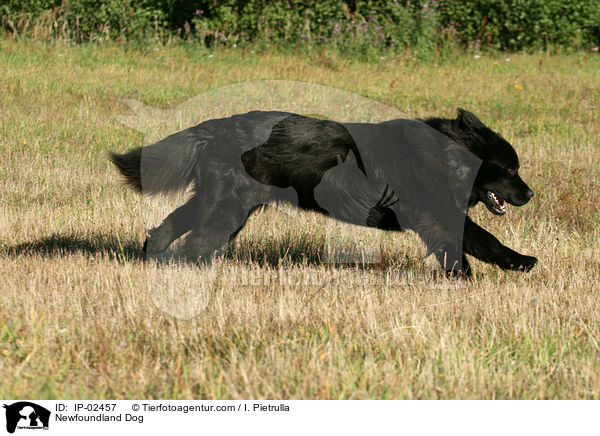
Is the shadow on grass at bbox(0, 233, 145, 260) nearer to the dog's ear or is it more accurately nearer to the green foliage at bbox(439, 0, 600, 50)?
the dog's ear

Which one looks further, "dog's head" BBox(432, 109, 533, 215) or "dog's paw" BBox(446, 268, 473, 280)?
"dog's paw" BBox(446, 268, 473, 280)

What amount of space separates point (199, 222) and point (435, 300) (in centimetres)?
158

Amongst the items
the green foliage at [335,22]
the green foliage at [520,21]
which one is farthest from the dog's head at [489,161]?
the green foliage at [520,21]

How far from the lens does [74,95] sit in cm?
898

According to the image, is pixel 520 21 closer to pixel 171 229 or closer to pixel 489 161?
pixel 489 161

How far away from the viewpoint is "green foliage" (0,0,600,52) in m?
13.0

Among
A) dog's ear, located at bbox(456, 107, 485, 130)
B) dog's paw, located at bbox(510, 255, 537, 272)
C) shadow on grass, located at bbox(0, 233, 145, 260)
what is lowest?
shadow on grass, located at bbox(0, 233, 145, 260)

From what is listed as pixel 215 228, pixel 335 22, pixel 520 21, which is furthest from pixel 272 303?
pixel 520 21

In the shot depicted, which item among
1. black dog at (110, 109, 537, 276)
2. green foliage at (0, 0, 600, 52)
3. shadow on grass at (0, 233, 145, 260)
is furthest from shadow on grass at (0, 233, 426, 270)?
green foliage at (0, 0, 600, 52)

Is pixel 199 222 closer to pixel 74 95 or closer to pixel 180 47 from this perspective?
pixel 74 95

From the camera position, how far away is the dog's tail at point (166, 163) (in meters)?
4.00

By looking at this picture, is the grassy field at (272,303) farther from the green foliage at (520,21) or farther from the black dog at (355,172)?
the green foliage at (520,21)

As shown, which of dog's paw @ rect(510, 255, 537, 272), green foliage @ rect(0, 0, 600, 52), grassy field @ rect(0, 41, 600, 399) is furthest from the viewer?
green foliage @ rect(0, 0, 600, 52)

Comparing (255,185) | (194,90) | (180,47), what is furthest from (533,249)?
(180,47)
